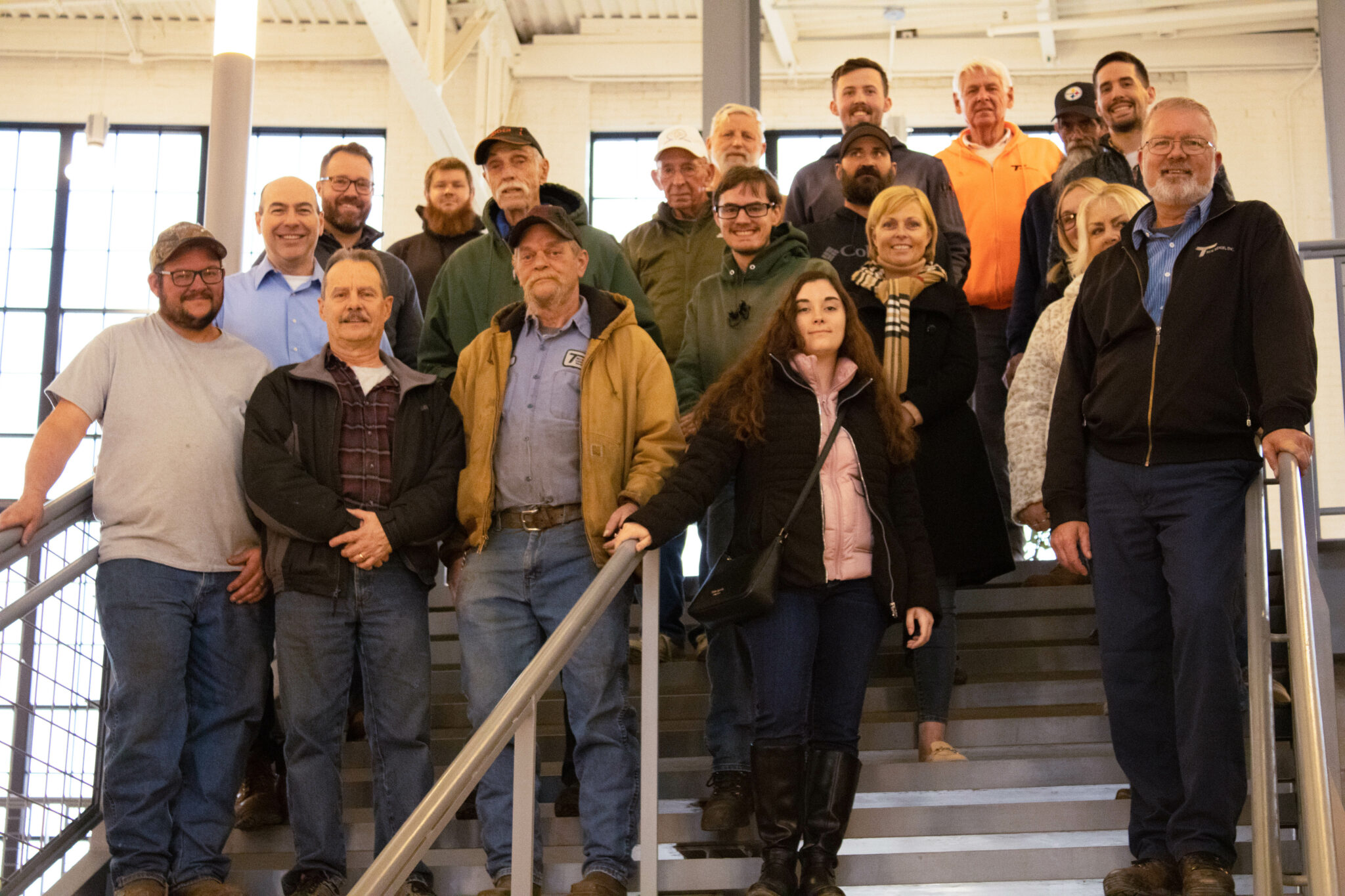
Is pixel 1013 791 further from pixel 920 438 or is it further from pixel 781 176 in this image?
pixel 781 176

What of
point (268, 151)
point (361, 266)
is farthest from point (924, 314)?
point (268, 151)

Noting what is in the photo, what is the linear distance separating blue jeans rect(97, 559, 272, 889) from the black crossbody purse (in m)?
1.12

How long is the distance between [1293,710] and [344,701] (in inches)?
79.1

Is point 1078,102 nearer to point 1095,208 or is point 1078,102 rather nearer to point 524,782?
point 1095,208

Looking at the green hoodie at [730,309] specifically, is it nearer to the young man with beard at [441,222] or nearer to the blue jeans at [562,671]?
the blue jeans at [562,671]

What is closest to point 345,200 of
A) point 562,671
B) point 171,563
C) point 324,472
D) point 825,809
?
point 324,472

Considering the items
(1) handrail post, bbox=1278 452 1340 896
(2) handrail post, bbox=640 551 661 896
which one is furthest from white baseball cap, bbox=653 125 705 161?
(1) handrail post, bbox=1278 452 1340 896

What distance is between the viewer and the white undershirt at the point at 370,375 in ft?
11.4

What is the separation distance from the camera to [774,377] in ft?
11.1

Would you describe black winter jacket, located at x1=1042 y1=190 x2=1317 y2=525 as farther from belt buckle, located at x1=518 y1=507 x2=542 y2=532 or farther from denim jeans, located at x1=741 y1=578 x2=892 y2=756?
belt buckle, located at x1=518 y1=507 x2=542 y2=532

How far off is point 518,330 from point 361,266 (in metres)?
0.42

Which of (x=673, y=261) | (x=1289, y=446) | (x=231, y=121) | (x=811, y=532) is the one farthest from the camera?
(x=231, y=121)

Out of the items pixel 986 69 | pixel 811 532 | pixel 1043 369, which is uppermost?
pixel 986 69

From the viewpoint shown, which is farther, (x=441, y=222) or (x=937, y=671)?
(x=441, y=222)
